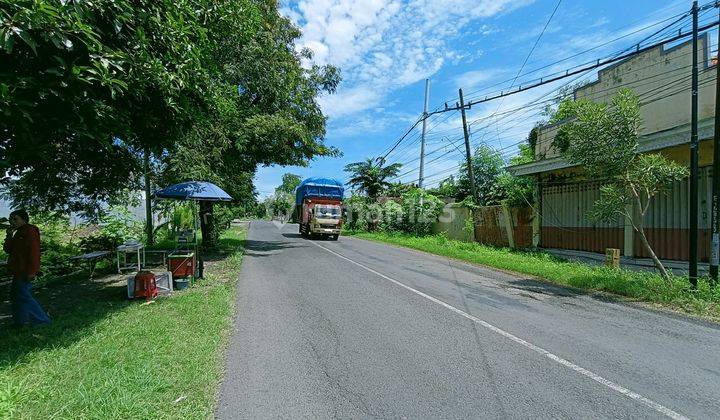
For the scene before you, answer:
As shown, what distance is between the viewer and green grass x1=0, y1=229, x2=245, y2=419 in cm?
343

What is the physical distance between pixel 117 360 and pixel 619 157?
10.2 metres

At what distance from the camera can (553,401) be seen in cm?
365

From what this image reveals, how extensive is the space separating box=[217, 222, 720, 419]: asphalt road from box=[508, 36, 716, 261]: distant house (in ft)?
17.6

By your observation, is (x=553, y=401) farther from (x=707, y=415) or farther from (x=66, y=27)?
(x=66, y=27)

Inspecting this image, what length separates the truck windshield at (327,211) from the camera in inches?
981

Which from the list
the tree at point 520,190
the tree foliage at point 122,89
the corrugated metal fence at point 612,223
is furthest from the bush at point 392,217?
the tree foliage at point 122,89

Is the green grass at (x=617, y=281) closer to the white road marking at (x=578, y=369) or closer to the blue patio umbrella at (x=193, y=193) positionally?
the white road marking at (x=578, y=369)

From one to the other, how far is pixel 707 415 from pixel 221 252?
52.6 ft

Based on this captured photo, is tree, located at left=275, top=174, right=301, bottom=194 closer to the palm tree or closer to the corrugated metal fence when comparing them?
the palm tree

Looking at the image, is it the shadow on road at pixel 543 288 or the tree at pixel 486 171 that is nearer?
the shadow on road at pixel 543 288

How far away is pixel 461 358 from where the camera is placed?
470cm

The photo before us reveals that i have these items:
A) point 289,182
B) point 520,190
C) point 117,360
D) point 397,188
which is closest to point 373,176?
point 397,188

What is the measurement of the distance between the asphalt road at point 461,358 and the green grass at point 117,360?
35 cm

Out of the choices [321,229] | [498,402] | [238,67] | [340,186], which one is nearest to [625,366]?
[498,402]
